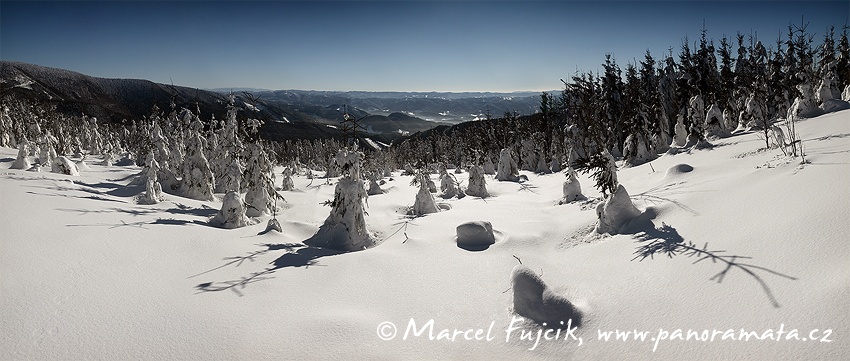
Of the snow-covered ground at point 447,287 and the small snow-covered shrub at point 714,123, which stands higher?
the small snow-covered shrub at point 714,123

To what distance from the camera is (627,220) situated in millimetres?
9594

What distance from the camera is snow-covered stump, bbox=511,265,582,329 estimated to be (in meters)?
5.84

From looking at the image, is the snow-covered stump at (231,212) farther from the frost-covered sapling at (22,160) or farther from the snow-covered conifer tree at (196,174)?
the frost-covered sapling at (22,160)

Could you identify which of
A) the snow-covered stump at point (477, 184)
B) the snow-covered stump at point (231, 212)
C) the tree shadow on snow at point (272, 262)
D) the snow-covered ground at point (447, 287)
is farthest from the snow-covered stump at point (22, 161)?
the snow-covered stump at point (477, 184)

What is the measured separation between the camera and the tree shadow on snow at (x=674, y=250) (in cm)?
556

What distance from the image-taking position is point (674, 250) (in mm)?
7242

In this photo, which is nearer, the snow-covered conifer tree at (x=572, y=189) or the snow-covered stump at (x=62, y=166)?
the snow-covered conifer tree at (x=572, y=189)

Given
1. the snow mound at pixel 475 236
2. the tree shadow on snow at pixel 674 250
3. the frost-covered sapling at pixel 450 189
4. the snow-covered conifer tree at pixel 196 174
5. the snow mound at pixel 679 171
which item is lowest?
the frost-covered sapling at pixel 450 189

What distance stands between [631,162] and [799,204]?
→ 842 inches

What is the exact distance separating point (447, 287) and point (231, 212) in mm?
10665

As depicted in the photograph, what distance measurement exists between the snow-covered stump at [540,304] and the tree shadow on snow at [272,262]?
5190mm

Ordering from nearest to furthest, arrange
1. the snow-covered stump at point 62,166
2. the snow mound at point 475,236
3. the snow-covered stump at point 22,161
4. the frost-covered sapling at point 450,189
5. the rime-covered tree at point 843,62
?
the snow mound at point 475,236 → the snow-covered stump at point 62,166 → the snow-covered stump at point 22,161 → the frost-covered sapling at point 450,189 → the rime-covered tree at point 843,62

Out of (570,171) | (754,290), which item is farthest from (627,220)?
(570,171)

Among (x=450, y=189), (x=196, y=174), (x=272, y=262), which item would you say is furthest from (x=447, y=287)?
(x=196, y=174)
